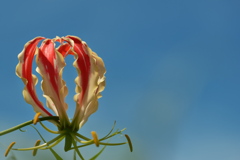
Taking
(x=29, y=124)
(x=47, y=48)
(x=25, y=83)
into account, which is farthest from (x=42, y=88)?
(x=29, y=124)

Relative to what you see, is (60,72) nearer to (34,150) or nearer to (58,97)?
(58,97)

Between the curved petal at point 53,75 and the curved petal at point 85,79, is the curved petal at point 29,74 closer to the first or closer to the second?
the curved petal at point 53,75

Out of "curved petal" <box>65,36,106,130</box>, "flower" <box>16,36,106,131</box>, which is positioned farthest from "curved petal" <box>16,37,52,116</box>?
"curved petal" <box>65,36,106,130</box>

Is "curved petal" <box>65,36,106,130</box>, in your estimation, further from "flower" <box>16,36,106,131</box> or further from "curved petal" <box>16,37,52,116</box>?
"curved petal" <box>16,37,52,116</box>

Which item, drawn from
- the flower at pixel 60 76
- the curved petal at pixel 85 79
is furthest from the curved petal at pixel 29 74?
the curved petal at pixel 85 79

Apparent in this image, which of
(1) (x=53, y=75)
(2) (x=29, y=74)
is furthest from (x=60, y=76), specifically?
(2) (x=29, y=74)

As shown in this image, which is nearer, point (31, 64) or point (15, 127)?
point (15, 127)
